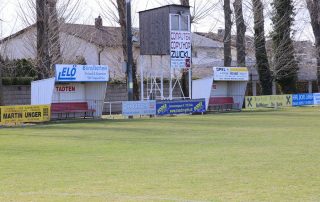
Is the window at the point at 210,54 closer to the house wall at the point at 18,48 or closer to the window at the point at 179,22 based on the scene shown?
the house wall at the point at 18,48

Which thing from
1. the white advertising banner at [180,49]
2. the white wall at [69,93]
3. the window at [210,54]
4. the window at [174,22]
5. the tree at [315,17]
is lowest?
the white wall at [69,93]

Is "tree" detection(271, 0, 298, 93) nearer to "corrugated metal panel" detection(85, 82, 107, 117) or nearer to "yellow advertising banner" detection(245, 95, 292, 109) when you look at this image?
"yellow advertising banner" detection(245, 95, 292, 109)

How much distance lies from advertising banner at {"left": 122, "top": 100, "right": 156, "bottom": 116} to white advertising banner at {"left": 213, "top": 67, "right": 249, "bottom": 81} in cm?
809

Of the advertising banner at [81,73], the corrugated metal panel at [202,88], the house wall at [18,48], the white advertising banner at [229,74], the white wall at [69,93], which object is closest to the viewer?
the advertising banner at [81,73]

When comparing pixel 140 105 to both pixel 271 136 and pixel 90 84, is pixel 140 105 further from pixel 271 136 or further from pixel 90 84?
pixel 271 136

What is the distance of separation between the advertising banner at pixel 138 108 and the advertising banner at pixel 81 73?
237cm

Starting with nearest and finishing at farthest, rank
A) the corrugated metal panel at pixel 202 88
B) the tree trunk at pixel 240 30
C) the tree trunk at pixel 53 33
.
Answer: the tree trunk at pixel 53 33 → the corrugated metal panel at pixel 202 88 → the tree trunk at pixel 240 30

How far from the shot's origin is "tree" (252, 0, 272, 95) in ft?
185

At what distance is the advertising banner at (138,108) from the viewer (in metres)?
38.2

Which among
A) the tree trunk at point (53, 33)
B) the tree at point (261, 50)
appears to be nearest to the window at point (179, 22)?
the tree trunk at point (53, 33)

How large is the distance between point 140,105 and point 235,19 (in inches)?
749

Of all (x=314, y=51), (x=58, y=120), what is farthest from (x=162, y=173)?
(x=314, y=51)

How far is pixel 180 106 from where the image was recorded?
134 feet

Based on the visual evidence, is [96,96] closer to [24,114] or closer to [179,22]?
[24,114]
